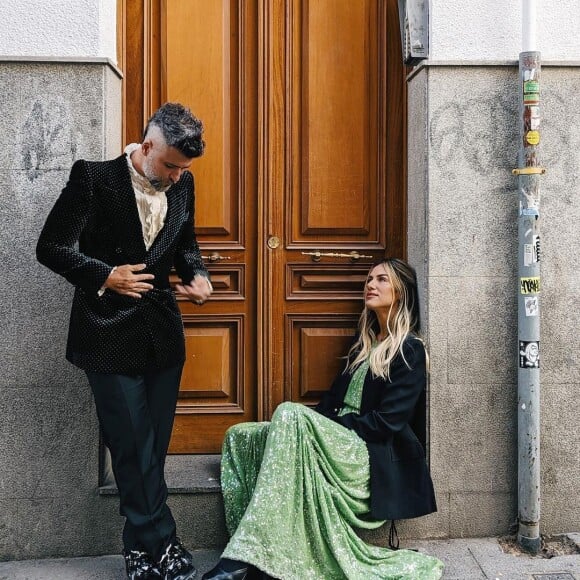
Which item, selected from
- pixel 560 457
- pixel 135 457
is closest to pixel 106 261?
pixel 135 457

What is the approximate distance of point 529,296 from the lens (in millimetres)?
4176

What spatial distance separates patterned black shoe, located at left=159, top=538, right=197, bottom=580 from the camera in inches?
147

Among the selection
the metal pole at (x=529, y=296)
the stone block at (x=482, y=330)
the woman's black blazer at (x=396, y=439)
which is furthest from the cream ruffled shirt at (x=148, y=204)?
the metal pole at (x=529, y=296)

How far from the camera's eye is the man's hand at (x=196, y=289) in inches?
151

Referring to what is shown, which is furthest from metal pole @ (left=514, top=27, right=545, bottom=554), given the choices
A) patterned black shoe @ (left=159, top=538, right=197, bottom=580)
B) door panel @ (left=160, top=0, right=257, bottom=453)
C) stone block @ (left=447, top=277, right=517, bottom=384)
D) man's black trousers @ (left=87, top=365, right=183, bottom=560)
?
man's black trousers @ (left=87, top=365, right=183, bottom=560)

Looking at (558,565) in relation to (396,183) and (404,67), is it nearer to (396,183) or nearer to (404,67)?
(396,183)

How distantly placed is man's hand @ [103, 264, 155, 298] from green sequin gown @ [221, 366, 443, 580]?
2.85 ft

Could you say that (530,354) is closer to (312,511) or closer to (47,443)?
(312,511)

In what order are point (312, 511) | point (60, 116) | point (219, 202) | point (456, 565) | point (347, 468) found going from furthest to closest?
point (219, 202) → point (60, 116) → point (456, 565) → point (347, 468) → point (312, 511)

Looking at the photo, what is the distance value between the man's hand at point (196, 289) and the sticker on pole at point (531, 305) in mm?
1608

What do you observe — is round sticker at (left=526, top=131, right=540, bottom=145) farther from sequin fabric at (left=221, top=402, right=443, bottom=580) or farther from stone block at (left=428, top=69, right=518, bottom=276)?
sequin fabric at (left=221, top=402, right=443, bottom=580)

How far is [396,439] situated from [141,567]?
1350 millimetres

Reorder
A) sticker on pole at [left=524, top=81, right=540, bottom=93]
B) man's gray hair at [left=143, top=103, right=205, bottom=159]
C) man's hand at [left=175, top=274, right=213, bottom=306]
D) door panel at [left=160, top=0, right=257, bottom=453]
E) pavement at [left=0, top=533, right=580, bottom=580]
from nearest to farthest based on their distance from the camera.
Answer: man's gray hair at [left=143, top=103, right=205, bottom=159] → man's hand at [left=175, top=274, right=213, bottom=306] → pavement at [left=0, top=533, right=580, bottom=580] → sticker on pole at [left=524, top=81, right=540, bottom=93] → door panel at [left=160, top=0, right=257, bottom=453]

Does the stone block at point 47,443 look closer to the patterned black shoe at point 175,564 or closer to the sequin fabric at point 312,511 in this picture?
the patterned black shoe at point 175,564
